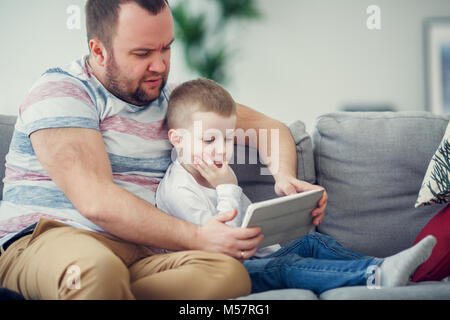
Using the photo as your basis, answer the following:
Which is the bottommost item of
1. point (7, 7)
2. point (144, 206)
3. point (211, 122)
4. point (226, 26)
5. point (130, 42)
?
point (144, 206)

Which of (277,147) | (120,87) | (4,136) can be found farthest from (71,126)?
(277,147)

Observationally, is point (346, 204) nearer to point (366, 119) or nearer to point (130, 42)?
point (366, 119)

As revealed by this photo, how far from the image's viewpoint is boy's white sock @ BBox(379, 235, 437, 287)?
1016 millimetres

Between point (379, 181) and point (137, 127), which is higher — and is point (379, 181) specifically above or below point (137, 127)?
below

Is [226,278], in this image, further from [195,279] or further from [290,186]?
[290,186]

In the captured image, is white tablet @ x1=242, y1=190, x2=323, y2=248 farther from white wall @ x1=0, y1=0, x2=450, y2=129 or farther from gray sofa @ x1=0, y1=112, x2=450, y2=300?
white wall @ x1=0, y1=0, x2=450, y2=129

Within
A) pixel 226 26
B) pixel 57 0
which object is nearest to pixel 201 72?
pixel 226 26

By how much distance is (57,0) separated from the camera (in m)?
3.67

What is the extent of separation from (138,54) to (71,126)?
0.28m

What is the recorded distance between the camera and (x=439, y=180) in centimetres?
130

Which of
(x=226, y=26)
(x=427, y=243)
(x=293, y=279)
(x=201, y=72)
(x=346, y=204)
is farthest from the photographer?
(x=226, y=26)

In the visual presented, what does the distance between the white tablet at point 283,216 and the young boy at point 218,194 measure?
0.08 m

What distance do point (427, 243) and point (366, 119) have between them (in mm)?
684

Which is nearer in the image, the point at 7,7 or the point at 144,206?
the point at 144,206
